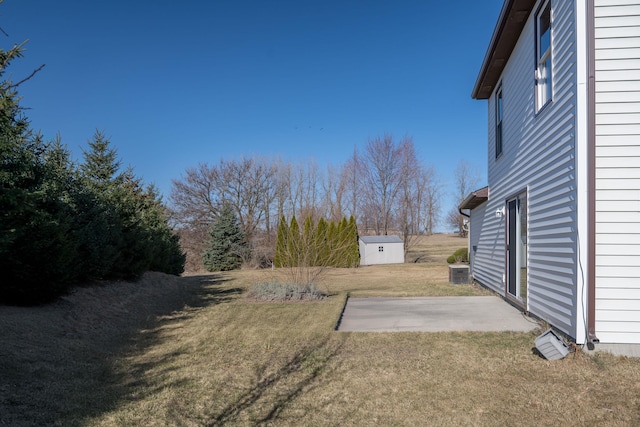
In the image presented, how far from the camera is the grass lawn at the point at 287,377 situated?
324cm

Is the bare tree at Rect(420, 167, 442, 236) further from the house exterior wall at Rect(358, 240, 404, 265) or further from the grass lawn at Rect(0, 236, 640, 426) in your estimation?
the grass lawn at Rect(0, 236, 640, 426)

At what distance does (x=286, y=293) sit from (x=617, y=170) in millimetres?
7147

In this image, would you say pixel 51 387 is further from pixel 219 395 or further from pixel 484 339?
pixel 484 339

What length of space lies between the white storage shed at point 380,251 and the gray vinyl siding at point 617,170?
23.4 metres

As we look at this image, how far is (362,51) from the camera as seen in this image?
A: 13.0 meters

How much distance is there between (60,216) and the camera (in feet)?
23.2

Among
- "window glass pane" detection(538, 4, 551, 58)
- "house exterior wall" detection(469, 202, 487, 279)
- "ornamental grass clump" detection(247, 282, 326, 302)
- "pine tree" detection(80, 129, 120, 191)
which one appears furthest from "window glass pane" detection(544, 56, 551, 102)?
"pine tree" detection(80, 129, 120, 191)

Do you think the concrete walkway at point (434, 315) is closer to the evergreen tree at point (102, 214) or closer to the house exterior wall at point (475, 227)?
the house exterior wall at point (475, 227)

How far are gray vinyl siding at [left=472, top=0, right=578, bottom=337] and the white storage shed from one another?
19.0 metres

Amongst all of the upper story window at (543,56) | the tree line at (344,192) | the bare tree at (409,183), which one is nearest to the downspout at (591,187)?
the upper story window at (543,56)

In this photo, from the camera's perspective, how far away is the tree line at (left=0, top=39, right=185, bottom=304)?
4.88m

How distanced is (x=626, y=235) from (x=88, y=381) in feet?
18.5

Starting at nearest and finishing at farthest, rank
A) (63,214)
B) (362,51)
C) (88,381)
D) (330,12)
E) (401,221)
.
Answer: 1. (88,381)
2. (63,214)
3. (330,12)
4. (362,51)
5. (401,221)

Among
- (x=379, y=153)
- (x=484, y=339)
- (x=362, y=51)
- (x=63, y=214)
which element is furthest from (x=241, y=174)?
(x=484, y=339)
